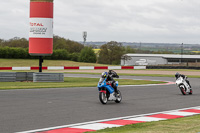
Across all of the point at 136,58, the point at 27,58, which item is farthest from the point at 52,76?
the point at 136,58

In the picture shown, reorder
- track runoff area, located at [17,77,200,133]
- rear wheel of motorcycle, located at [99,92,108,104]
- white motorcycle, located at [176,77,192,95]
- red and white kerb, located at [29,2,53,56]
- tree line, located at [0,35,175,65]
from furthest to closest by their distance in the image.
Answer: tree line, located at [0,35,175,65] < red and white kerb, located at [29,2,53,56] < white motorcycle, located at [176,77,192,95] < rear wheel of motorcycle, located at [99,92,108,104] < track runoff area, located at [17,77,200,133]

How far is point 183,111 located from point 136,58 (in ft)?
338

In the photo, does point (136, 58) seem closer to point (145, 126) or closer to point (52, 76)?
point (52, 76)

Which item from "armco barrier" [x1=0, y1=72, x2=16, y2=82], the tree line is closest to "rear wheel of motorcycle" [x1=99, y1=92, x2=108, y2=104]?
"armco barrier" [x1=0, y1=72, x2=16, y2=82]

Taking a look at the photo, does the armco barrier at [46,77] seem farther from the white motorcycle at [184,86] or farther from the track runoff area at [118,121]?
the track runoff area at [118,121]

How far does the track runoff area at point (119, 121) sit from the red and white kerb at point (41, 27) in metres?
18.6

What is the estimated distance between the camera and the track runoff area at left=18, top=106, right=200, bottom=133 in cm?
894

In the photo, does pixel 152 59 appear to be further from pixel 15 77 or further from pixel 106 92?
pixel 106 92

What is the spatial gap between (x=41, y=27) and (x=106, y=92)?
1618cm

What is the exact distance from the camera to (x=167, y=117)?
11453 mm

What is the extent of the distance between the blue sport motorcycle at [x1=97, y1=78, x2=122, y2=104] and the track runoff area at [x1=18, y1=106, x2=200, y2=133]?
286cm

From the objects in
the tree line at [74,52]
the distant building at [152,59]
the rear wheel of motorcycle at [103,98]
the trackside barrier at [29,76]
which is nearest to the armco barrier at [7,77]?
the trackside barrier at [29,76]

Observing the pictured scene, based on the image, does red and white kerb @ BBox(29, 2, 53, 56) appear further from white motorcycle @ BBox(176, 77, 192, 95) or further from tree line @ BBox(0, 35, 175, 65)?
tree line @ BBox(0, 35, 175, 65)

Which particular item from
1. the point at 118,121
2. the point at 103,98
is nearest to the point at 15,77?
the point at 103,98
